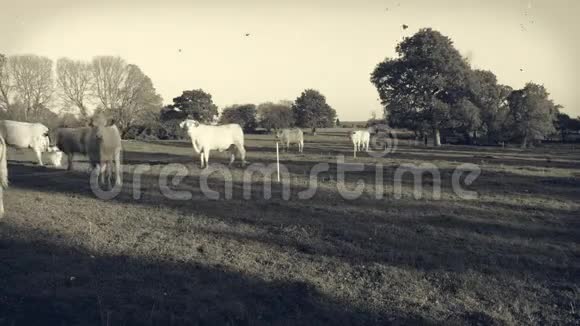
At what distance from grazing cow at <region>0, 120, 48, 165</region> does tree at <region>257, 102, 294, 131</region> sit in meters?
58.1

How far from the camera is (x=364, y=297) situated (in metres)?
5.42

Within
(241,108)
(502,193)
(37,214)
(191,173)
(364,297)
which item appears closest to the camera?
(364,297)

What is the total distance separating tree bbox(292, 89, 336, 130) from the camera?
84750 millimetres

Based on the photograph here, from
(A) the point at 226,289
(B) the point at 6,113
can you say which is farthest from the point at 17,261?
(B) the point at 6,113

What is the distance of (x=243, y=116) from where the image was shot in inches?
3332

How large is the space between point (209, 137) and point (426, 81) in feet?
90.8

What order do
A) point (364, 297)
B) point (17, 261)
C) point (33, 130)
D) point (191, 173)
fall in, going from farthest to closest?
point (33, 130) → point (191, 173) → point (17, 261) → point (364, 297)

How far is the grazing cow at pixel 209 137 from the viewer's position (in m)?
18.3

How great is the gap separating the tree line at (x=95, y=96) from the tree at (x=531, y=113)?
45794mm

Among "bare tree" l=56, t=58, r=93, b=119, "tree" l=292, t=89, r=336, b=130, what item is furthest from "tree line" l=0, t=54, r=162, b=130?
"tree" l=292, t=89, r=336, b=130

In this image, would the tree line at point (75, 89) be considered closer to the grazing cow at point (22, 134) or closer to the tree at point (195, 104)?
the tree at point (195, 104)

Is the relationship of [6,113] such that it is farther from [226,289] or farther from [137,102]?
[226,289]

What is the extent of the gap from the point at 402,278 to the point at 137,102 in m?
56.9

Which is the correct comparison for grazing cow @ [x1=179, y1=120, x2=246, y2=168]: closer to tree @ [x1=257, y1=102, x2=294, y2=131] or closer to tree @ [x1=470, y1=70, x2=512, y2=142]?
tree @ [x1=470, y1=70, x2=512, y2=142]
